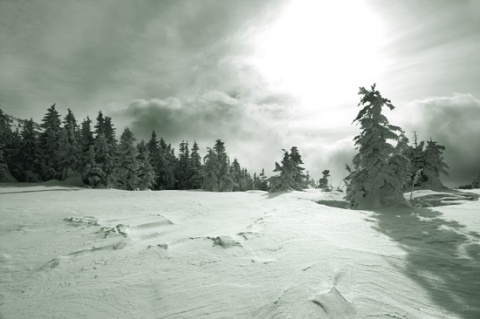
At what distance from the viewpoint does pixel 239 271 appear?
153 inches

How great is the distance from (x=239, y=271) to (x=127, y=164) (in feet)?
120

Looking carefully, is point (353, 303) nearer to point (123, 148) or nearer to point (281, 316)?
point (281, 316)

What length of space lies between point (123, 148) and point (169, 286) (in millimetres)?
37051

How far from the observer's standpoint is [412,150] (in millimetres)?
31281

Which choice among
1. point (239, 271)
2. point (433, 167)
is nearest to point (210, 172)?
point (433, 167)

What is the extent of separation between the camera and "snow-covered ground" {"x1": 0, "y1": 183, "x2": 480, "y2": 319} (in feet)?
9.21

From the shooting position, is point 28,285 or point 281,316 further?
point 28,285

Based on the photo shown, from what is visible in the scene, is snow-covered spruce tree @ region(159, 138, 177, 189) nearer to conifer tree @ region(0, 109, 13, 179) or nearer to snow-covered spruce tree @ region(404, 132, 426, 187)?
conifer tree @ region(0, 109, 13, 179)

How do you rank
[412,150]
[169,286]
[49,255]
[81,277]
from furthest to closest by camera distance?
[412,150], [49,255], [81,277], [169,286]

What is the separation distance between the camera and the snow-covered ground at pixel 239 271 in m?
2.81

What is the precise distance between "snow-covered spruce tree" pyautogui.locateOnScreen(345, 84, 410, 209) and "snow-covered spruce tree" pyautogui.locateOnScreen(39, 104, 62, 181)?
45011mm

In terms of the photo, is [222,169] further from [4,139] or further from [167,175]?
[4,139]

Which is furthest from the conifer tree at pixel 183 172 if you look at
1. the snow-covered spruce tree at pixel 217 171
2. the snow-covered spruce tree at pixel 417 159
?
the snow-covered spruce tree at pixel 417 159

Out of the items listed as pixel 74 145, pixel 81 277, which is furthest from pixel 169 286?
pixel 74 145
